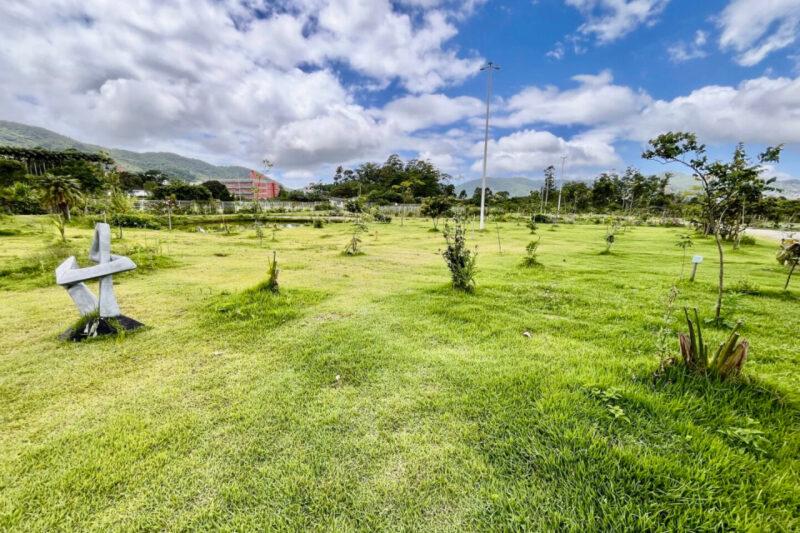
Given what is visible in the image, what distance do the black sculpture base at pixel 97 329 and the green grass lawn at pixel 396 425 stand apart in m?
0.17

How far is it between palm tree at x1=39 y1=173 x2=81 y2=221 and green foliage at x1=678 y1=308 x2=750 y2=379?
30344 millimetres

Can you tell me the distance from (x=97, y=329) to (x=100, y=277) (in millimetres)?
729

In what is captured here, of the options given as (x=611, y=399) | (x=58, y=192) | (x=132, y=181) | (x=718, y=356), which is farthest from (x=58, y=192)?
(x=132, y=181)

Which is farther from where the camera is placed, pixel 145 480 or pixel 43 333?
pixel 43 333

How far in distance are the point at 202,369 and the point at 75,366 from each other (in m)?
1.49

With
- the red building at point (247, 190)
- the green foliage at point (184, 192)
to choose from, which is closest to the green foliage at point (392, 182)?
the red building at point (247, 190)

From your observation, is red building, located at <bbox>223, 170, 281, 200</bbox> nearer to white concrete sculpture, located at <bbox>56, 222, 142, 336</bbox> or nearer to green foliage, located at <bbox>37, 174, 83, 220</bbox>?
green foliage, located at <bbox>37, 174, 83, 220</bbox>

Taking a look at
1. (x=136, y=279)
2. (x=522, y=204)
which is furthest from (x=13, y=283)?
(x=522, y=204)

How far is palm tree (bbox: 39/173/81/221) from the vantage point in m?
20.3

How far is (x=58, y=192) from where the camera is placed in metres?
20.5

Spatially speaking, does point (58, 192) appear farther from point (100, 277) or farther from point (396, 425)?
point (396, 425)

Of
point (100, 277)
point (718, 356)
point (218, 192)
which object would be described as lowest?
point (718, 356)

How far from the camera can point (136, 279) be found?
8.11 metres

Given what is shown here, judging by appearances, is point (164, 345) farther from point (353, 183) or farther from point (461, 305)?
point (353, 183)
